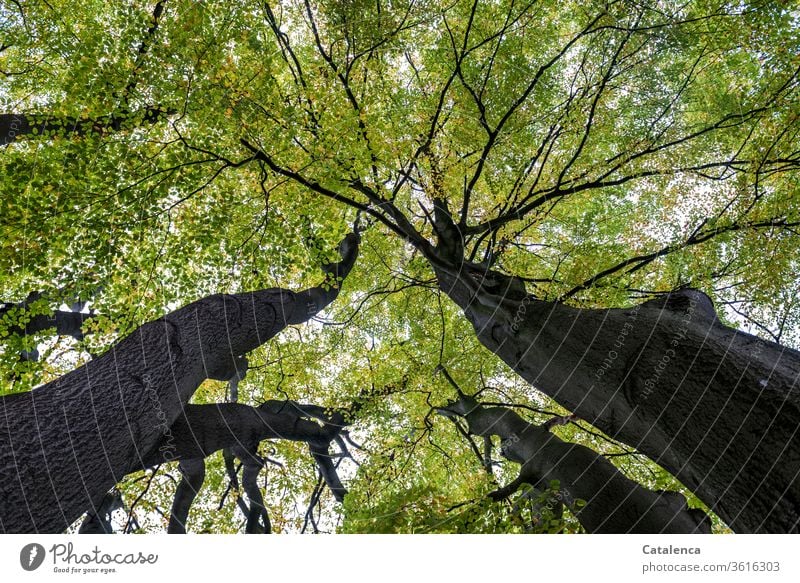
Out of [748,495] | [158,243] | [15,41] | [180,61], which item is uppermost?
[15,41]

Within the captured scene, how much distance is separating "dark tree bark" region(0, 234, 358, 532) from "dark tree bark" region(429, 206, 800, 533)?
110 inches

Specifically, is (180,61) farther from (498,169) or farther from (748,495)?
(748,495)

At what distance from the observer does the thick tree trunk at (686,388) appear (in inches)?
90.7

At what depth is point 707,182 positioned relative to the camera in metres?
6.44

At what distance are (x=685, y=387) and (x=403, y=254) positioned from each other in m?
6.10

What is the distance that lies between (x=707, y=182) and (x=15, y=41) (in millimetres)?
9917

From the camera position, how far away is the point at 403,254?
8.48 meters

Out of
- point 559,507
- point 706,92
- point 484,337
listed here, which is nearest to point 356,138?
point 484,337

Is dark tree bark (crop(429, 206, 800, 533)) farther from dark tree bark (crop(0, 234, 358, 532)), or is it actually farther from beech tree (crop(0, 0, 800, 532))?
dark tree bark (crop(0, 234, 358, 532))
